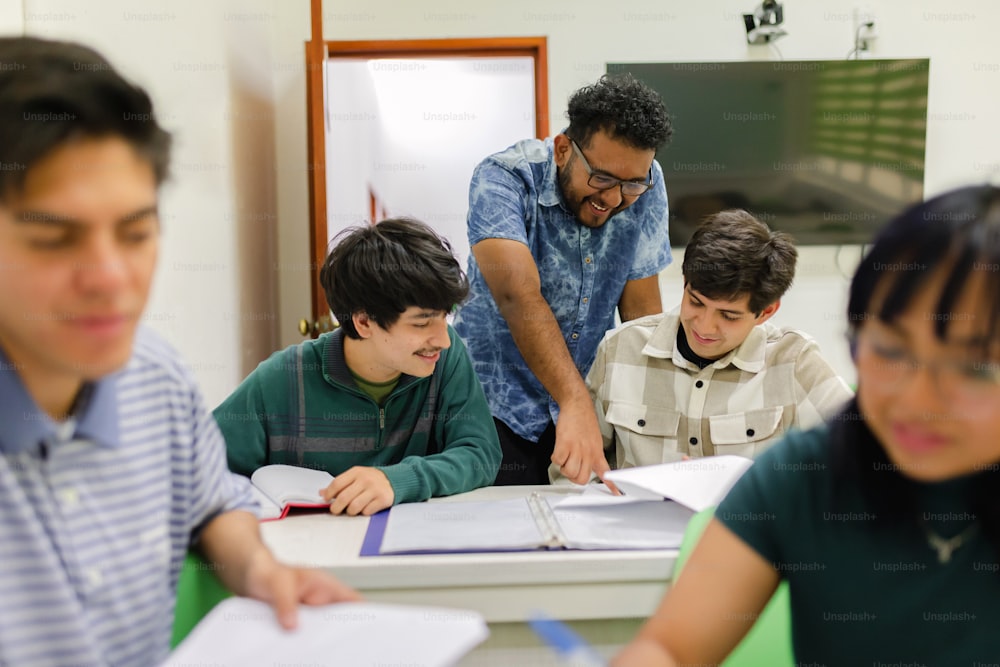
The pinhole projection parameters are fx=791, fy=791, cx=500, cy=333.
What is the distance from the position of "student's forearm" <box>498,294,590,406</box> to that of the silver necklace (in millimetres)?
887

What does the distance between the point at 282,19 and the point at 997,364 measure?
3029 millimetres

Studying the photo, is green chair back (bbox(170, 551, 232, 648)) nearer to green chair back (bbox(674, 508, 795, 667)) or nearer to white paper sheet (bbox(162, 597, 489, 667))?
white paper sheet (bbox(162, 597, 489, 667))

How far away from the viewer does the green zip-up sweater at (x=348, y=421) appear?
143cm

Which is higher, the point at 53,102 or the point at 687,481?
the point at 53,102

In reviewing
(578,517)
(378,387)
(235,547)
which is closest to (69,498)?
(235,547)

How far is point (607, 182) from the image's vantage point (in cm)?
171

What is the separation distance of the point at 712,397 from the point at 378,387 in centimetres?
72

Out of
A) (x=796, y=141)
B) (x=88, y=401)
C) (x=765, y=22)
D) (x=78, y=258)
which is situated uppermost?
(x=765, y=22)

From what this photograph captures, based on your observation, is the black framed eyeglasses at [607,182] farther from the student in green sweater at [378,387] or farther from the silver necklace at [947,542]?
the silver necklace at [947,542]

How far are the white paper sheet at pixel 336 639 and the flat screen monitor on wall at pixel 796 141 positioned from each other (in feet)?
8.71

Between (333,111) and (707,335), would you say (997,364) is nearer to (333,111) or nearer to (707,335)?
(707,335)

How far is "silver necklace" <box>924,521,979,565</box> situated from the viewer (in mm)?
726

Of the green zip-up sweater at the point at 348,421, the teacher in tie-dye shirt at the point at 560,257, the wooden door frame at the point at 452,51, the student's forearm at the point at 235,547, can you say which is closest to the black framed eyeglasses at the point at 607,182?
the teacher in tie-dye shirt at the point at 560,257

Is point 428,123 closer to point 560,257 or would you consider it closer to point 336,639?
point 560,257
